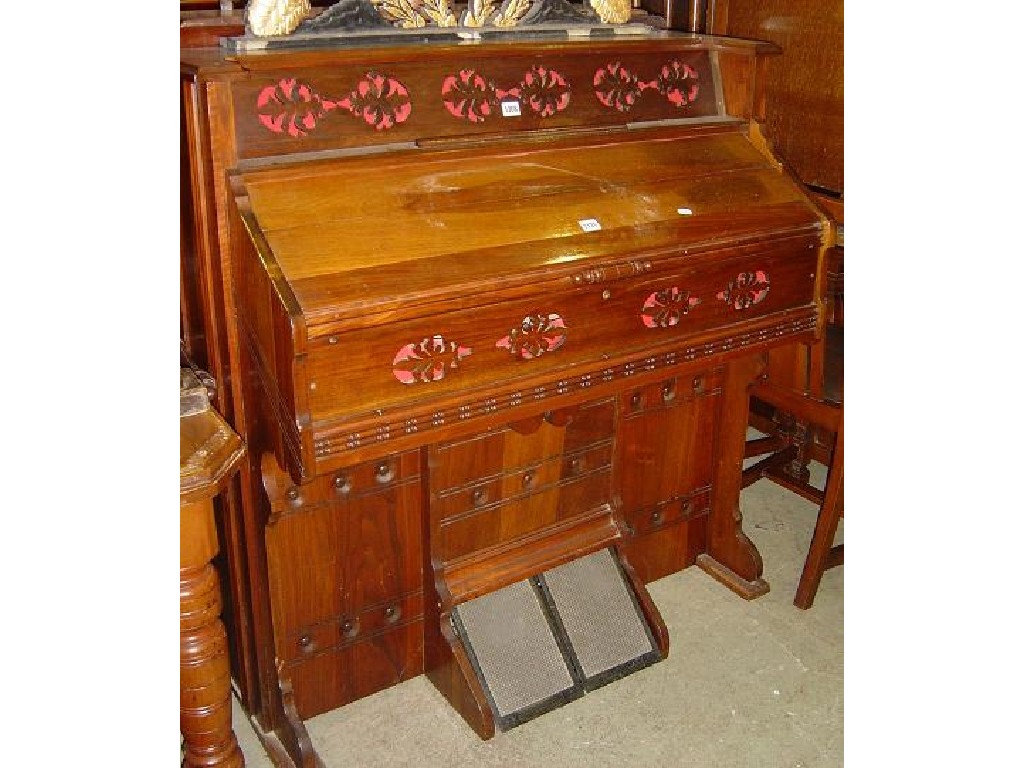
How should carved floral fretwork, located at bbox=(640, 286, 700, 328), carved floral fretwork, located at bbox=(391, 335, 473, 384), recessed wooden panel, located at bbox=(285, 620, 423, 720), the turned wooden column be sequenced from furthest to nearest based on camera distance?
recessed wooden panel, located at bbox=(285, 620, 423, 720)
carved floral fretwork, located at bbox=(640, 286, 700, 328)
carved floral fretwork, located at bbox=(391, 335, 473, 384)
the turned wooden column

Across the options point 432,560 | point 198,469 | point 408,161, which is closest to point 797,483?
point 432,560

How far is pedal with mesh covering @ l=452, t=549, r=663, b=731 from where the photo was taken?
2316mm

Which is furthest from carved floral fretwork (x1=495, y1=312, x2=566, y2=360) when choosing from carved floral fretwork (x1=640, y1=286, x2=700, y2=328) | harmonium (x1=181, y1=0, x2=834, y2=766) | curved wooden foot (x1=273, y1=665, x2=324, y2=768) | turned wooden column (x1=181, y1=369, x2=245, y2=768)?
curved wooden foot (x1=273, y1=665, x2=324, y2=768)

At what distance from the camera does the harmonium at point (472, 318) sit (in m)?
1.69

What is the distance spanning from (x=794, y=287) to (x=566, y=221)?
1.86ft

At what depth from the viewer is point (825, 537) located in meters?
2.59

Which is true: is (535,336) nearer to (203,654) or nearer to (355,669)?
(203,654)

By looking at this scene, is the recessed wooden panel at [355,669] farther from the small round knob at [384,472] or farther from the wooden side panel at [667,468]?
the wooden side panel at [667,468]

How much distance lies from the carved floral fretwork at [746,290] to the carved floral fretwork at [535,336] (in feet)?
1.28

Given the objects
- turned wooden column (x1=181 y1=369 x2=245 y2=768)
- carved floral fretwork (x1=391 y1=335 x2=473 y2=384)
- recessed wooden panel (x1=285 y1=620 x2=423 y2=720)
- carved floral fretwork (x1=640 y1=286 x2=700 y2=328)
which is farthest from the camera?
recessed wooden panel (x1=285 y1=620 x2=423 y2=720)

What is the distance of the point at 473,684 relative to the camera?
2256mm

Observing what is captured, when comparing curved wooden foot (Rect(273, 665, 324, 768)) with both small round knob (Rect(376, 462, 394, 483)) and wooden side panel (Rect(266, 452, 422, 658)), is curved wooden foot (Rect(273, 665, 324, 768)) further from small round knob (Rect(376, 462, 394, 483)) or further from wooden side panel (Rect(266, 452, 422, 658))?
small round knob (Rect(376, 462, 394, 483))

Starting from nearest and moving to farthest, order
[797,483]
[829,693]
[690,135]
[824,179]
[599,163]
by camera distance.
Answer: [599,163] < [690,135] < [829,693] < [824,179] < [797,483]

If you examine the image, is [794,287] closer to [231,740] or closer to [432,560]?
[432,560]
